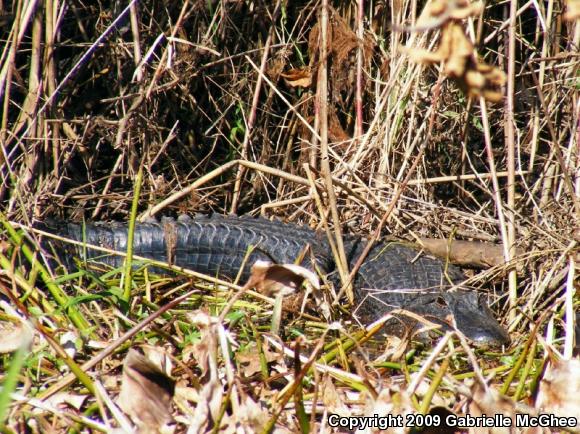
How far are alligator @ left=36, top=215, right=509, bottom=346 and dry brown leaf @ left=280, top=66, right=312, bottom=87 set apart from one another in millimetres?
776

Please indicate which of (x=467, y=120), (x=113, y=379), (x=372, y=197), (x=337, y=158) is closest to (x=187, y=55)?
(x=337, y=158)

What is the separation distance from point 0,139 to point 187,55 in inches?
41.5

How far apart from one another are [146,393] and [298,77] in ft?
8.74

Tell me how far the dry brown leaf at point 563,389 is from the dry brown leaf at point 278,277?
60 cm

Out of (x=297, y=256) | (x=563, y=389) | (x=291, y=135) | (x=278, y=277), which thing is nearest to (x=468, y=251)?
(x=297, y=256)

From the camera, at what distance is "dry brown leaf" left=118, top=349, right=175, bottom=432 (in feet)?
5.77

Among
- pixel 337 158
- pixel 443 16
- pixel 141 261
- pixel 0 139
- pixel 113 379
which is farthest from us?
pixel 337 158

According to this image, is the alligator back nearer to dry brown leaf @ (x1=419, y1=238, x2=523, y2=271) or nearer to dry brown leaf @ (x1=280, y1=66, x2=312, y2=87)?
dry brown leaf @ (x1=419, y1=238, x2=523, y2=271)

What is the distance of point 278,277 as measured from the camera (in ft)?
5.92

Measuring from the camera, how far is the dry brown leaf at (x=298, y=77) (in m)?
4.07

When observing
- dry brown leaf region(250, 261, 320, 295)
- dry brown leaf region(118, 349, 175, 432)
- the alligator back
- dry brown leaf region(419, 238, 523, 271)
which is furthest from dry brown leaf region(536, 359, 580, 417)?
the alligator back

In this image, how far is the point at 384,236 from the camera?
3.85 meters

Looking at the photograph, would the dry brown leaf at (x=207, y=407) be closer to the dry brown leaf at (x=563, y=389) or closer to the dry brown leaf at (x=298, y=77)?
the dry brown leaf at (x=563, y=389)

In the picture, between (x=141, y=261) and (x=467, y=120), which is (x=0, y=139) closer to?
(x=141, y=261)
